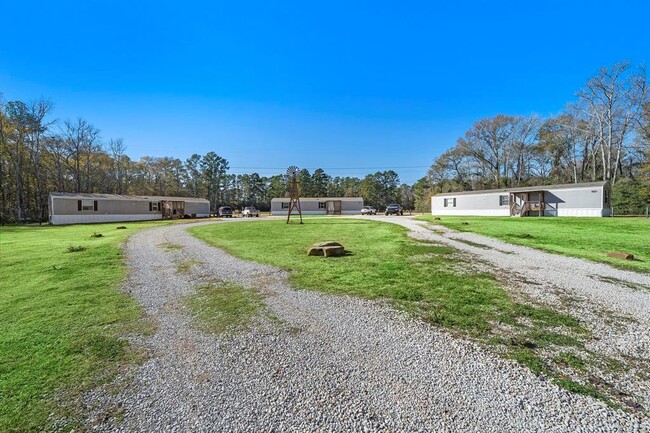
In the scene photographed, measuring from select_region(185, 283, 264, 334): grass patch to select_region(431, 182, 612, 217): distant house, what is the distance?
2936 cm

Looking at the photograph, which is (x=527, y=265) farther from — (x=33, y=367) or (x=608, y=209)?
(x=608, y=209)

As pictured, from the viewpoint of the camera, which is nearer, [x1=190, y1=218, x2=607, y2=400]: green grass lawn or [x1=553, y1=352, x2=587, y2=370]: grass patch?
[x1=553, y1=352, x2=587, y2=370]: grass patch

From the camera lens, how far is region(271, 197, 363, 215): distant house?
48.8 metres

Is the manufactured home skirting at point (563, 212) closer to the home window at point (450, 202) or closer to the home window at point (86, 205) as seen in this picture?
the home window at point (450, 202)

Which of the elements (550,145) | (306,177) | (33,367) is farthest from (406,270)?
(306,177)

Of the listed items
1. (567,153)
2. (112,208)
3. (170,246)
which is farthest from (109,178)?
(567,153)

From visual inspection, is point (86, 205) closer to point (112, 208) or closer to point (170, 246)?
point (112, 208)

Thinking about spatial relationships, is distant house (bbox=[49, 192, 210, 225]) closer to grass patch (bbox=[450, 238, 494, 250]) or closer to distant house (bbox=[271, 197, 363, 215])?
distant house (bbox=[271, 197, 363, 215])

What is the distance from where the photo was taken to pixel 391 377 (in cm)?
269

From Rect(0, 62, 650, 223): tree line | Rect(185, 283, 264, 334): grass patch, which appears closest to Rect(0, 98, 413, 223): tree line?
Rect(0, 62, 650, 223): tree line

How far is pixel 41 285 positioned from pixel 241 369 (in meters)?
5.77

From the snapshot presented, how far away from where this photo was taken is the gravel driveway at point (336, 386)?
2.12 m

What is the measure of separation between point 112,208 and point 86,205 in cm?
228

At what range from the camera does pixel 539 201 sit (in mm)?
27062
